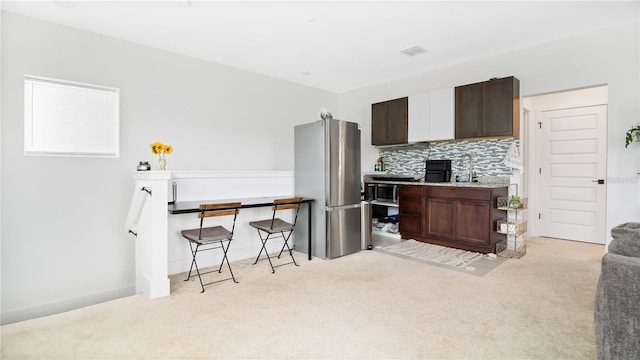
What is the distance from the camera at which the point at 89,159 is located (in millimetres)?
3369

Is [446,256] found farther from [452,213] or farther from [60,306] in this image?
[60,306]

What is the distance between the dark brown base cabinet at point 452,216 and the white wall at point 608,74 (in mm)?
1172

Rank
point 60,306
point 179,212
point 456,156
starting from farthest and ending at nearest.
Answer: point 456,156 → point 60,306 → point 179,212

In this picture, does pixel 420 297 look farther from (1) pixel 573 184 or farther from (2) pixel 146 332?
(1) pixel 573 184

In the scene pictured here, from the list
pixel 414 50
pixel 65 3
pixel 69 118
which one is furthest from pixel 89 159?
pixel 414 50

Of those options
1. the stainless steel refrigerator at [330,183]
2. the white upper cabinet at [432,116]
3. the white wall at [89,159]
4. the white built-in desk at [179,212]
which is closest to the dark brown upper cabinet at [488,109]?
the white upper cabinet at [432,116]

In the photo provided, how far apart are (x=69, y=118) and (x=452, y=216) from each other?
Result: 15.5 ft

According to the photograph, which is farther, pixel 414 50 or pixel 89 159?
pixel 414 50

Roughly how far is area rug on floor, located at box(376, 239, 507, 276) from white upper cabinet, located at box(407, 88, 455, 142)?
162 cm

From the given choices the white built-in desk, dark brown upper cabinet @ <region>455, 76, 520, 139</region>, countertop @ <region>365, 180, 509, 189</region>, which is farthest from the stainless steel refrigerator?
dark brown upper cabinet @ <region>455, 76, 520, 139</region>

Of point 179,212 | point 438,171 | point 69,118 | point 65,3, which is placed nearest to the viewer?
point 65,3

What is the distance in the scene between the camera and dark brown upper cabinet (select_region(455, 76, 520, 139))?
4.10 metres

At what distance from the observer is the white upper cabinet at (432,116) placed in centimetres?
464

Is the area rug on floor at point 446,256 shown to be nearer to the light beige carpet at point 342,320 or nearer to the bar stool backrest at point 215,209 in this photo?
the light beige carpet at point 342,320
